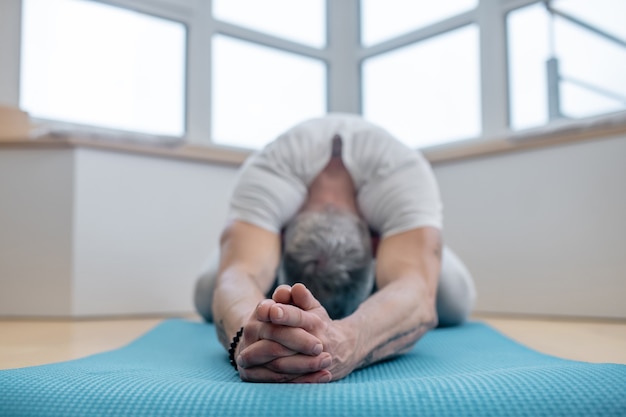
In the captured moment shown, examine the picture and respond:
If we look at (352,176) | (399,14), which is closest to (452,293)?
(352,176)

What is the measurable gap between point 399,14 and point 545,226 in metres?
1.22

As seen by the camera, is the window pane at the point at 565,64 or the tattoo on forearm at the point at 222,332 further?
the window pane at the point at 565,64

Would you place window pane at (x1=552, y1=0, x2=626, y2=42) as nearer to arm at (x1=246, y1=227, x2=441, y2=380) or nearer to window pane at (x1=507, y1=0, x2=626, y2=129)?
window pane at (x1=507, y1=0, x2=626, y2=129)

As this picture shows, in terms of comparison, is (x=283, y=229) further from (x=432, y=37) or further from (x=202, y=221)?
(x=432, y=37)

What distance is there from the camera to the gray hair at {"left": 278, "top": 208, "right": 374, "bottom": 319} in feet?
3.45

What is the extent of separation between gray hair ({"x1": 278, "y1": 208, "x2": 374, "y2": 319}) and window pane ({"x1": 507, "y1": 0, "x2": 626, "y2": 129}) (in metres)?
1.36

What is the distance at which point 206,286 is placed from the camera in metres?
1.56

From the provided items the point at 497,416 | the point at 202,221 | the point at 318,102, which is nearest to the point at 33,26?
the point at 202,221

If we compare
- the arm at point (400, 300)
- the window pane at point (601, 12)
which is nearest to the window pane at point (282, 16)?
the window pane at point (601, 12)

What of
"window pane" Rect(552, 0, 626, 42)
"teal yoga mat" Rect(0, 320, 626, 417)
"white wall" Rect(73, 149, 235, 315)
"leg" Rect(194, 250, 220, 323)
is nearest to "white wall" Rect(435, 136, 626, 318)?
"window pane" Rect(552, 0, 626, 42)

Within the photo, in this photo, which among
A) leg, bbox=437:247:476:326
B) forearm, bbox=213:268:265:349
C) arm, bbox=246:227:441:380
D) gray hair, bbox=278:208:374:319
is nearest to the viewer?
arm, bbox=246:227:441:380

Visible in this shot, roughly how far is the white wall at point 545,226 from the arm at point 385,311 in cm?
98

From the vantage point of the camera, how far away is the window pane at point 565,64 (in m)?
2.09

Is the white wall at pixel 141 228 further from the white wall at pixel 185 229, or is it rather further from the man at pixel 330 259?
the man at pixel 330 259
